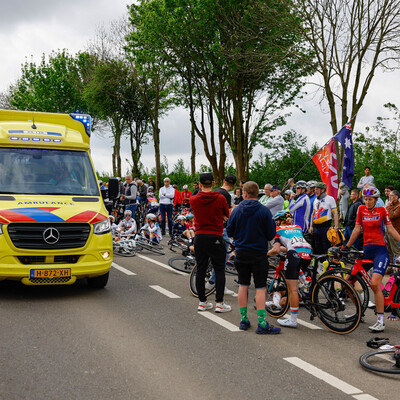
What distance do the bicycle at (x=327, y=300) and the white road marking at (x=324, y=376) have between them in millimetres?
1364

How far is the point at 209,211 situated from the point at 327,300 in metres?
2.01

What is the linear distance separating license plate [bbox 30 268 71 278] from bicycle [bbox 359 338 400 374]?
4.42m

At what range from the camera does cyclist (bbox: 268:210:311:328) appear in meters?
7.30

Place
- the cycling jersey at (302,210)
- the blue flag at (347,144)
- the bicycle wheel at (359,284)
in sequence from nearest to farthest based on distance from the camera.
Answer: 1. the bicycle wheel at (359,284)
2. the cycling jersey at (302,210)
3. the blue flag at (347,144)

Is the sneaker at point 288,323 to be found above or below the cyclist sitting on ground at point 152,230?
below

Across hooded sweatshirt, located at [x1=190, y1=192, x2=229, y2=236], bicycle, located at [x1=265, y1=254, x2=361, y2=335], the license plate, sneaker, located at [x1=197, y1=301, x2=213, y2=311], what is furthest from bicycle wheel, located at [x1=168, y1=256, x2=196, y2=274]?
bicycle, located at [x1=265, y1=254, x2=361, y2=335]

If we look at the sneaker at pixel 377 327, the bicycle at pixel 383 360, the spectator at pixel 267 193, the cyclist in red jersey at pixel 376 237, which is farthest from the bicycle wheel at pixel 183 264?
the bicycle at pixel 383 360

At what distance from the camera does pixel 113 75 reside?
4172 centimetres

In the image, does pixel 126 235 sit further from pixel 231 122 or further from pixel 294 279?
pixel 231 122

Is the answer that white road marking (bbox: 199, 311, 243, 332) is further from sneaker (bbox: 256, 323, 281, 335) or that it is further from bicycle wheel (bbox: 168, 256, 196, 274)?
bicycle wheel (bbox: 168, 256, 196, 274)

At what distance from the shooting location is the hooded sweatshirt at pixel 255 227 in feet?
23.1

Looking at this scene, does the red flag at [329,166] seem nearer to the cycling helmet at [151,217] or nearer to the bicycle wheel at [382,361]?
the cycling helmet at [151,217]

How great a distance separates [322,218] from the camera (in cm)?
1052

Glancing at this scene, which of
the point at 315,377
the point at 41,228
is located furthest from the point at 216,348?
the point at 41,228
